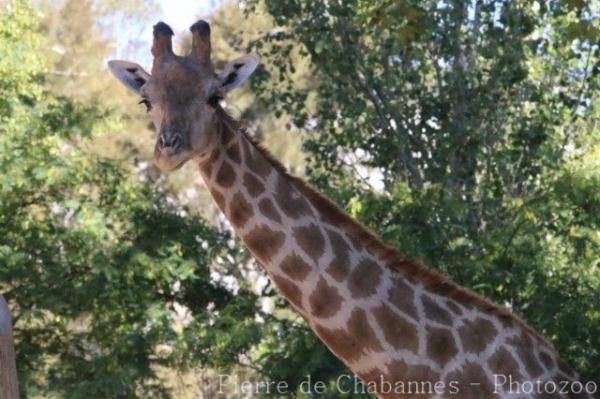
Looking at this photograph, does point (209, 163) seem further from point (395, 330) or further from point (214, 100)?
point (395, 330)

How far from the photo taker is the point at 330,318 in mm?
6562

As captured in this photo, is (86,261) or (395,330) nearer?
(395,330)

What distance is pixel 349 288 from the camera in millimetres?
6590

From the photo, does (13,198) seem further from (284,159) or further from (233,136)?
(284,159)

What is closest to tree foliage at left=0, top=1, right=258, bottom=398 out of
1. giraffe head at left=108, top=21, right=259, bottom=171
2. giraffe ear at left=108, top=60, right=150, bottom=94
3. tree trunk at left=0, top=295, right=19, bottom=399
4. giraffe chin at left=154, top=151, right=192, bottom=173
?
giraffe ear at left=108, top=60, right=150, bottom=94

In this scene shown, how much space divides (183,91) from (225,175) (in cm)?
45

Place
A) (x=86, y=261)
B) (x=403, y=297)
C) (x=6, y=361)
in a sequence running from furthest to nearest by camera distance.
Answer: (x=86, y=261) → (x=403, y=297) → (x=6, y=361)

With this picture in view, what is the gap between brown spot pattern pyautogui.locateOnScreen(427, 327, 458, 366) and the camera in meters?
6.60

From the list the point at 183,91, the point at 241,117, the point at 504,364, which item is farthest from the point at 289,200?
the point at 241,117

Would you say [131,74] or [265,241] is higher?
[131,74]

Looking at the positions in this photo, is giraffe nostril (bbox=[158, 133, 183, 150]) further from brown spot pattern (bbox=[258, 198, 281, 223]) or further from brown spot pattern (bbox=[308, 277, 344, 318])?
brown spot pattern (bbox=[308, 277, 344, 318])

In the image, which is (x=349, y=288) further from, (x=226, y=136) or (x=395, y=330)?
(x=226, y=136)

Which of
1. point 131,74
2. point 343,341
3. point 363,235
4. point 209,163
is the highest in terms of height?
point 131,74

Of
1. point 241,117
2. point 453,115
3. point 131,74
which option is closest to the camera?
point 131,74
